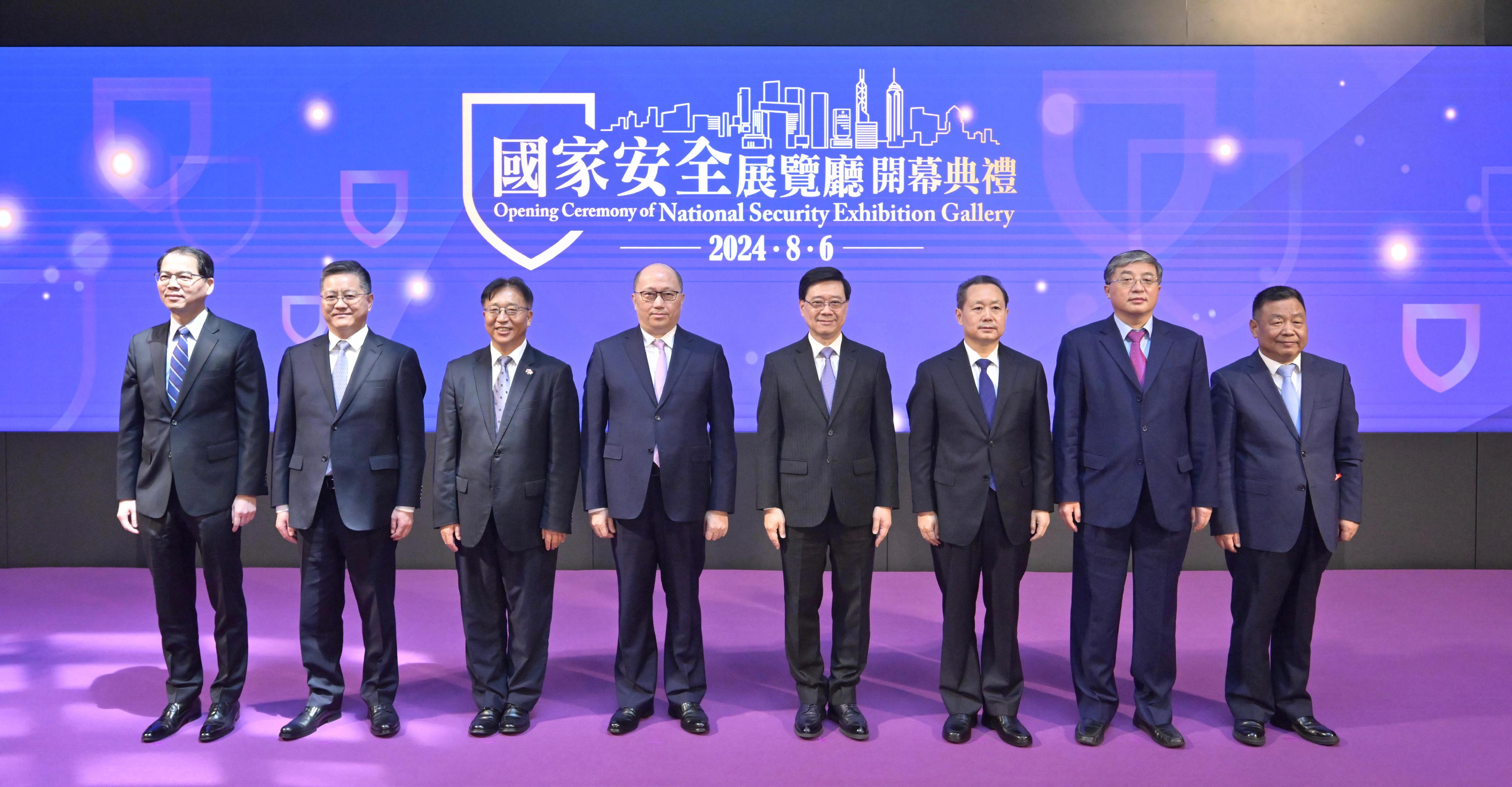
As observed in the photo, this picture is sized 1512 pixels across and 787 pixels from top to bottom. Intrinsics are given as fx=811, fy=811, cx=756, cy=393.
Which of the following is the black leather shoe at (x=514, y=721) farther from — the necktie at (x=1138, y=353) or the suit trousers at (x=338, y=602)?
the necktie at (x=1138, y=353)

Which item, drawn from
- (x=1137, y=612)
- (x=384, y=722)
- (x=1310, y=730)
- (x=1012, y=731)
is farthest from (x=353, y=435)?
(x=1310, y=730)

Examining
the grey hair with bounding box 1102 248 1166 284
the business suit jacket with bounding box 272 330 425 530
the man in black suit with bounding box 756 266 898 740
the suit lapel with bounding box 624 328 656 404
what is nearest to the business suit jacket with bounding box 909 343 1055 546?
the man in black suit with bounding box 756 266 898 740

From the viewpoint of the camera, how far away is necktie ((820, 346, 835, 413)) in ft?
9.61

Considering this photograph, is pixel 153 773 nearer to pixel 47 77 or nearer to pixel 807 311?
pixel 807 311

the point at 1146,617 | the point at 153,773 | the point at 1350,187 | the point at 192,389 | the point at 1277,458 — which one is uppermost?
the point at 1350,187

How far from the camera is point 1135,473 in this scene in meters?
2.79

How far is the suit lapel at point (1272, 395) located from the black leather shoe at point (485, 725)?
116 inches

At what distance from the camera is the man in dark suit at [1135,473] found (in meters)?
2.80

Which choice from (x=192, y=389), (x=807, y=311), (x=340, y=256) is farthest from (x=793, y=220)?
(x=192, y=389)

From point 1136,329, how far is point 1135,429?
1.21ft

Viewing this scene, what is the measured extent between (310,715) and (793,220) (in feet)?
11.4

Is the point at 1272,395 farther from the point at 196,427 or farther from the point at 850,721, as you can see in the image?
the point at 196,427

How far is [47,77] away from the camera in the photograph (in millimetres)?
4934

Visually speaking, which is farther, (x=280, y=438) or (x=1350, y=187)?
(x=1350, y=187)
